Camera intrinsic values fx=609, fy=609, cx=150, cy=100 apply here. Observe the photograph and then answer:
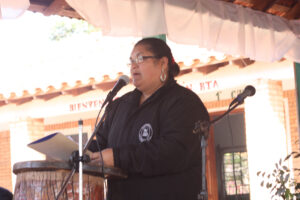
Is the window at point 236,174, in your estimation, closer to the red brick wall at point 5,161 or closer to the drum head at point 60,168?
the red brick wall at point 5,161

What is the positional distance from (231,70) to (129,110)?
20.2ft

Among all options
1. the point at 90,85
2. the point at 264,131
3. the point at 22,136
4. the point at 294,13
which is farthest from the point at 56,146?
the point at 22,136

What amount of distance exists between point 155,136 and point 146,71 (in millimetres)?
387

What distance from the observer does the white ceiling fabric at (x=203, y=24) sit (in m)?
4.66

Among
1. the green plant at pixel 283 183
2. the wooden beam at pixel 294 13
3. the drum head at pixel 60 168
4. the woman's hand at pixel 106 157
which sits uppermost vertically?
the wooden beam at pixel 294 13

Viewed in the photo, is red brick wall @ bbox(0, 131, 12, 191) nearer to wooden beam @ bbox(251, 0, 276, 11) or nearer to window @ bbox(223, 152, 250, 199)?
window @ bbox(223, 152, 250, 199)

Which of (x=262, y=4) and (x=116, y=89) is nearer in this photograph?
(x=116, y=89)

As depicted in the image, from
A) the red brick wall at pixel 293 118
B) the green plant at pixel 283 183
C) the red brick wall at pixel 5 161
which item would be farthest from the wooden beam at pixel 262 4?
the red brick wall at pixel 5 161

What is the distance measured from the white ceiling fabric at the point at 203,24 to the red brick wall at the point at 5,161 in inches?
355

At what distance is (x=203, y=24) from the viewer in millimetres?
5430

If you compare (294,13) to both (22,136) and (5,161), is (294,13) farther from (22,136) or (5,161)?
(5,161)

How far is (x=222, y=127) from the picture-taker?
13.6 meters

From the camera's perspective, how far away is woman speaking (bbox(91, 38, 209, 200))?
313 centimetres

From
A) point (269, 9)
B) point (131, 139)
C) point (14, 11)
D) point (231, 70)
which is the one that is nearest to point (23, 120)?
point (231, 70)
